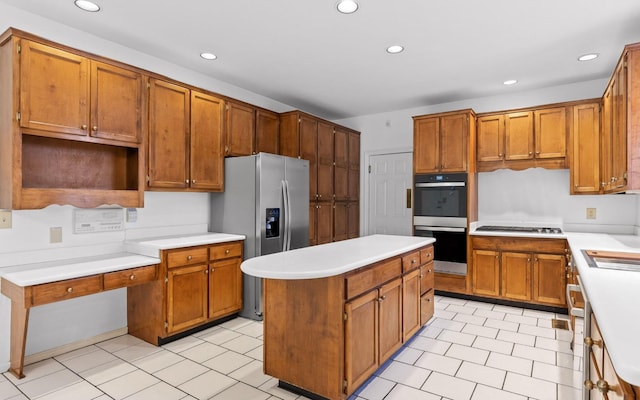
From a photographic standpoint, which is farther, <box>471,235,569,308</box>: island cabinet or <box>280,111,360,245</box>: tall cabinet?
<box>280,111,360,245</box>: tall cabinet

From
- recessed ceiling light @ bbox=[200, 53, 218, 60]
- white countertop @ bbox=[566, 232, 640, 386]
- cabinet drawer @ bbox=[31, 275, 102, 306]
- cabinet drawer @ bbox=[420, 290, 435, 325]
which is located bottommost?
cabinet drawer @ bbox=[420, 290, 435, 325]

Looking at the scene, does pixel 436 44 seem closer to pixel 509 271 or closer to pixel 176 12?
pixel 176 12

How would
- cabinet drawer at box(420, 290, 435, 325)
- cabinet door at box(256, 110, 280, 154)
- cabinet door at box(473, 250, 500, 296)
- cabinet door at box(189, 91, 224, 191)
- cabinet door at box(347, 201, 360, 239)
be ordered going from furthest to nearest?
cabinet door at box(347, 201, 360, 239) → cabinet door at box(256, 110, 280, 154) → cabinet door at box(473, 250, 500, 296) → cabinet door at box(189, 91, 224, 191) → cabinet drawer at box(420, 290, 435, 325)

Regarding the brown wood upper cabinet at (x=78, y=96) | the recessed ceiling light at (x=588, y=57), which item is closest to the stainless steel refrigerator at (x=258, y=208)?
the brown wood upper cabinet at (x=78, y=96)

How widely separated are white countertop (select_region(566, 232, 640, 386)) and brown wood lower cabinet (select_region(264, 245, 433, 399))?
1.15 metres

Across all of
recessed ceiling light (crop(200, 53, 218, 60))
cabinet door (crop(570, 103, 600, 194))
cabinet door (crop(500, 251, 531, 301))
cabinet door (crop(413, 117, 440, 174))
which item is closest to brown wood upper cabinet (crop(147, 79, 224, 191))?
recessed ceiling light (crop(200, 53, 218, 60))

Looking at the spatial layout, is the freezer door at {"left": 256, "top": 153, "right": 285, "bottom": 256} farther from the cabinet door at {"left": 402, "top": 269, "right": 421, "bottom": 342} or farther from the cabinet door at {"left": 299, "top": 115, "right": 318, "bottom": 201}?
the cabinet door at {"left": 402, "top": 269, "right": 421, "bottom": 342}

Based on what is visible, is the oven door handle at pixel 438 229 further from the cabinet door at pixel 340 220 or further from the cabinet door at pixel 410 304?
the cabinet door at pixel 410 304

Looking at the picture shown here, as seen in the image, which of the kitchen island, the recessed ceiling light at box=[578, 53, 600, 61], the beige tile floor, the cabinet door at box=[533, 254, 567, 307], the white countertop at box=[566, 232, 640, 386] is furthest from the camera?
the cabinet door at box=[533, 254, 567, 307]

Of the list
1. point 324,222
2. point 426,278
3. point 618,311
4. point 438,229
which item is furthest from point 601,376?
point 324,222

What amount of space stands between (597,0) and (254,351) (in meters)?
3.69

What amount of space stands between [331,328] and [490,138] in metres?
3.58

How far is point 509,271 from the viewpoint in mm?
4113

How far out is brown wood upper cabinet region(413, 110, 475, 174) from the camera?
435cm
